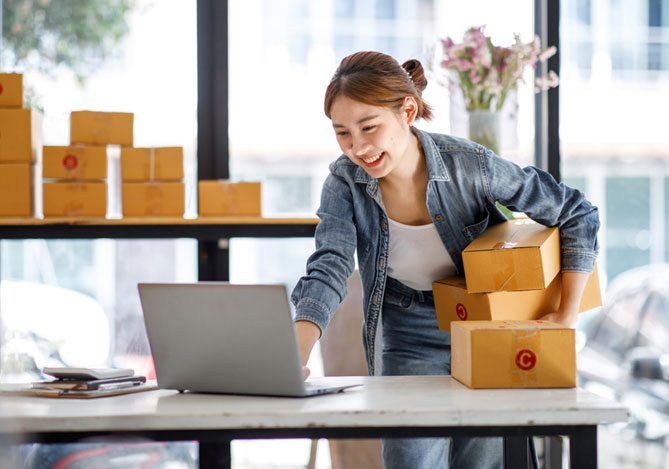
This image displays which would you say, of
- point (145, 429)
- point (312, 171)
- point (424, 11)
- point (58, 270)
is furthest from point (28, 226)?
point (424, 11)

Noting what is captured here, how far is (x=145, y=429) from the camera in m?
1.16

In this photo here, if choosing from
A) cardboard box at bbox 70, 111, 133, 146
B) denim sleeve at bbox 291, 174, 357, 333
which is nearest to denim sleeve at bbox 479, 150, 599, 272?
denim sleeve at bbox 291, 174, 357, 333

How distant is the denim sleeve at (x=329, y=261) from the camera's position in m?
1.62

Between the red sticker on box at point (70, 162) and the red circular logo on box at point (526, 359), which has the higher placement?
the red sticker on box at point (70, 162)

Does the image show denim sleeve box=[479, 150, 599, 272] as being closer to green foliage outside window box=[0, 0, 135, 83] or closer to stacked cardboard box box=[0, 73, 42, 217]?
stacked cardboard box box=[0, 73, 42, 217]

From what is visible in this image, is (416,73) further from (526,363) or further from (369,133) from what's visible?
(526,363)

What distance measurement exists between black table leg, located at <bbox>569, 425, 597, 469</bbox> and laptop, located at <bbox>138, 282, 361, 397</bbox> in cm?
40

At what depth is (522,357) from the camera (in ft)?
4.45

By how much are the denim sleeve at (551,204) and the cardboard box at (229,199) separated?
0.86 meters

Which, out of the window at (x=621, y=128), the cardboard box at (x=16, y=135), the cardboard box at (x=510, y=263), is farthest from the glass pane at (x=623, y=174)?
the cardboard box at (x=16, y=135)

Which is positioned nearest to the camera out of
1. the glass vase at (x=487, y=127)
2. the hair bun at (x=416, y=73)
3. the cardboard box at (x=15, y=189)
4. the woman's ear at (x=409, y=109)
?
the woman's ear at (x=409, y=109)

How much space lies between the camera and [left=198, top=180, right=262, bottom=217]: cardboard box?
244 centimetres

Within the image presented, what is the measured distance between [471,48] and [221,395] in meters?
1.47

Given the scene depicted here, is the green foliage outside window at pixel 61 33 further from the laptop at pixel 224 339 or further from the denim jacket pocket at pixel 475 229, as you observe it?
the laptop at pixel 224 339
